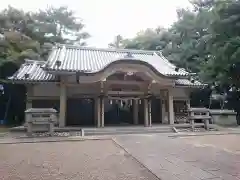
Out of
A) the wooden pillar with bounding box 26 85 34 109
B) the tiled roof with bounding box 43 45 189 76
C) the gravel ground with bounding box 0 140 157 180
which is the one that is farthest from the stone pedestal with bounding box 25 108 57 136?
the gravel ground with bounding box 0 140 157 180

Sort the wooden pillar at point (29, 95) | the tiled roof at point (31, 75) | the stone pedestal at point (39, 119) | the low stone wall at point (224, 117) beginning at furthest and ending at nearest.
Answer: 1. the low stone wall at point (224, 117)
2. the wooden pillar at point (29, 95)
3. the tiled roof at point (31, 75)
4. the stone pedestal at point (39, 119)

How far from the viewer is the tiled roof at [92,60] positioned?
11755mm

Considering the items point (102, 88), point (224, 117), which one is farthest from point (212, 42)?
point (102, 88)

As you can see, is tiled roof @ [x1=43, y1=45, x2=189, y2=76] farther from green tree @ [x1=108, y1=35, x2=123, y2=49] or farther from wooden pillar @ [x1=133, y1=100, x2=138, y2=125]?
green tree @ [x1=108, y1=35, x2=123, y2=49]

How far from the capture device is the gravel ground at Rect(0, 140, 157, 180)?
4.00 m

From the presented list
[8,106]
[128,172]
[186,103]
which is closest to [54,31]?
[8,106]

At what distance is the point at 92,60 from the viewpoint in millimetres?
14430

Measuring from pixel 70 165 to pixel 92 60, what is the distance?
10.3 metres

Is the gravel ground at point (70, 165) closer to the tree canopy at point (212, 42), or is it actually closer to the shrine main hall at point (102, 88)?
the shrine main hall at point (102, 88)

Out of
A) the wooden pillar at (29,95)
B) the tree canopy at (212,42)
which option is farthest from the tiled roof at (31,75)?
the tree canopy at (212,42)

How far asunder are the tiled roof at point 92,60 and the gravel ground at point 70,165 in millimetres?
6045

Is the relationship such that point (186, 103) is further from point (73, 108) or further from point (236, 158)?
Answer: point (236, 158)

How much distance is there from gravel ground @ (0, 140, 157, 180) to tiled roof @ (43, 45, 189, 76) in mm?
6045

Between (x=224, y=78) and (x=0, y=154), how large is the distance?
44.9 ft
